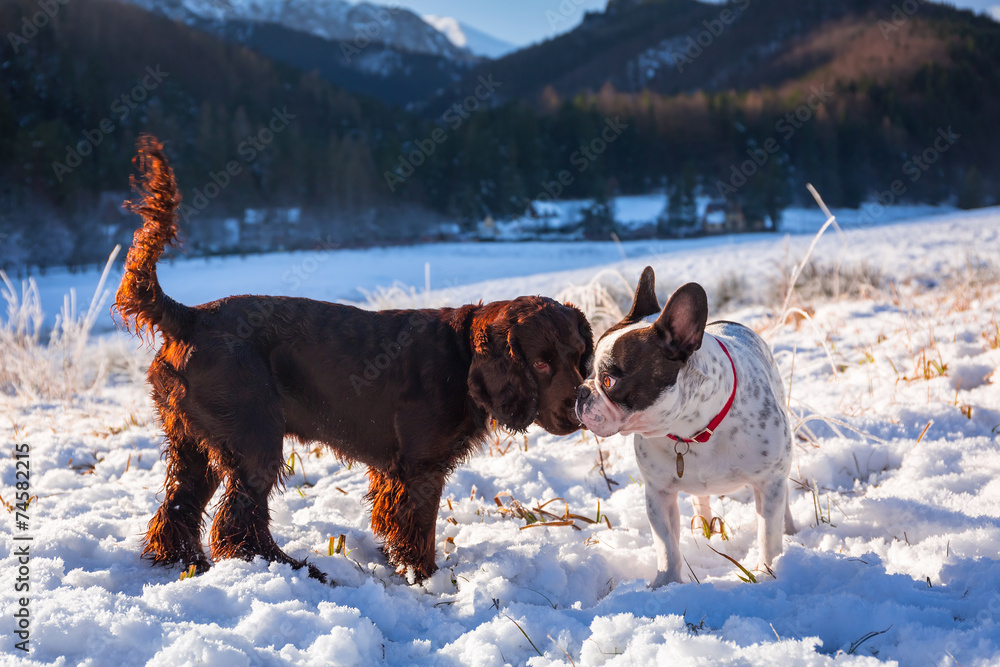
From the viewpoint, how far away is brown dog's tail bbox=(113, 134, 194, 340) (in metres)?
2.29

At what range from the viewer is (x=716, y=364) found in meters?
2.19

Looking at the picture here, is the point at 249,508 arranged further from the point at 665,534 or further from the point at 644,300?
the point at 644,300

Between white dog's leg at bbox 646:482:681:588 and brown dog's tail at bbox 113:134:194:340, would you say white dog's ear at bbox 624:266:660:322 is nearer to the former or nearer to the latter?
white dog's leg at bbox 646:482:681:588

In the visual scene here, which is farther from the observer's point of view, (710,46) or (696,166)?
(710,46)

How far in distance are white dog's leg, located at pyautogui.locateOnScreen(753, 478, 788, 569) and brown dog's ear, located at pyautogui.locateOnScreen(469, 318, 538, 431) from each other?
919 millimetres

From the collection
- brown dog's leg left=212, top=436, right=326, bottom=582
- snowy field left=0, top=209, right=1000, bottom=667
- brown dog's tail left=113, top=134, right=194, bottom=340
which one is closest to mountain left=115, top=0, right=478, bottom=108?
snowy field left=0, top=209, right=1000, bottom=667

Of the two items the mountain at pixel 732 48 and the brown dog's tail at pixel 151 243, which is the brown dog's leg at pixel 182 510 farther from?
the mountain at pixel 732 48

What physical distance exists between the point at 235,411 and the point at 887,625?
2326 millimetres

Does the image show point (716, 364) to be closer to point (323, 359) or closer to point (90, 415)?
point (323, 359)

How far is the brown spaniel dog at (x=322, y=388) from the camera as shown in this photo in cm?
238

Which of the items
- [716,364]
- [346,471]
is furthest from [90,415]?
[716,364]

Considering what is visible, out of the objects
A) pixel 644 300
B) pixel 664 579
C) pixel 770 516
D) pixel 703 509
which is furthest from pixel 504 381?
pixel 703 509

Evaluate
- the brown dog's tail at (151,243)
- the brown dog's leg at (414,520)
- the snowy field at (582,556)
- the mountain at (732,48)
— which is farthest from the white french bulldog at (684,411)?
the mountain at (732,48)

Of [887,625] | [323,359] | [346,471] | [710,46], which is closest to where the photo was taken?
[887,625]
